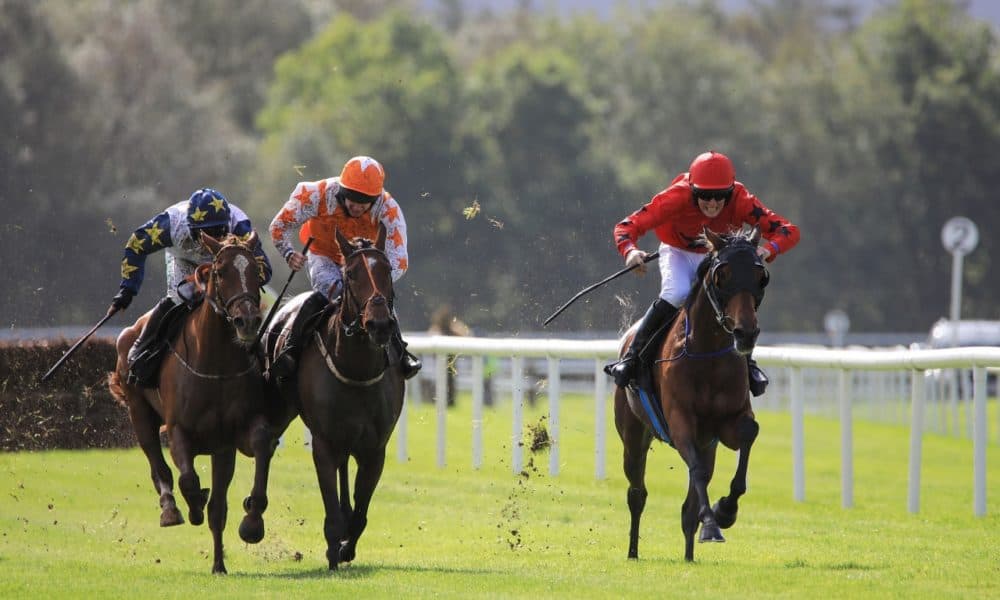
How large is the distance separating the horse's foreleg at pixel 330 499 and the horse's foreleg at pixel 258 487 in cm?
27

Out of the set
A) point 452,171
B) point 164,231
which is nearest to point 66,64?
point 452,171

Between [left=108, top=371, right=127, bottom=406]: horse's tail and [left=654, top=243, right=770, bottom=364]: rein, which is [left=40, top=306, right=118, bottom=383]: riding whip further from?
[left=654, top=243, right=770, bottom=364]: rein

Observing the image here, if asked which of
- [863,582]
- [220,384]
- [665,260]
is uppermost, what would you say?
[665,260]

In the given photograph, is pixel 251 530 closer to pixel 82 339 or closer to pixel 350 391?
pixel 350 391

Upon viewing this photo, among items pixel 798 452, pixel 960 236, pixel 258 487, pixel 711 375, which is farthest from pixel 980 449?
pixel 960 236

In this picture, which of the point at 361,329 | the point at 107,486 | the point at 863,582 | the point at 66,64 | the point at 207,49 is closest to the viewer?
the point at 863,582

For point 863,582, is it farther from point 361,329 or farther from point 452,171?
point 452,171

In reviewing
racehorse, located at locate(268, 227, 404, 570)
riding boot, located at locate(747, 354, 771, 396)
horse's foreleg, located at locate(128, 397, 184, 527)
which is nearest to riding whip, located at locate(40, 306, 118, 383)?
horse's foreleg, located at locate(128, 397, 184, 527)

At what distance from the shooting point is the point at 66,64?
3544cm

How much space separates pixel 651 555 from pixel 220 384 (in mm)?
2667

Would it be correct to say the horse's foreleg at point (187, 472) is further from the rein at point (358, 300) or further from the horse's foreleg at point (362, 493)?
the rein at point (358, 300)

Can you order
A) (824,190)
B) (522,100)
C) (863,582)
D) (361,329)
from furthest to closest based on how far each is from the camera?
(824,190)
(522,100)
(361,329)
(863,582)

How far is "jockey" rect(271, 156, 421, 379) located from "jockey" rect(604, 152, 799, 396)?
1243 mm

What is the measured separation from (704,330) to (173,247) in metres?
3.11
